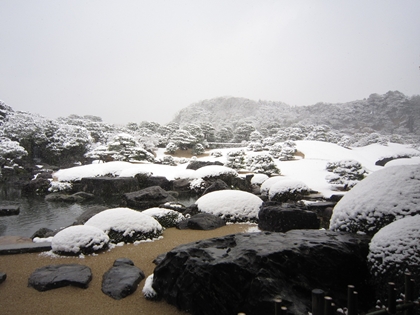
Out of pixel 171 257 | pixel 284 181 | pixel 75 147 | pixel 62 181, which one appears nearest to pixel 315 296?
pixel 171 257

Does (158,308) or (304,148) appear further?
(304,148)

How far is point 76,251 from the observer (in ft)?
13.8

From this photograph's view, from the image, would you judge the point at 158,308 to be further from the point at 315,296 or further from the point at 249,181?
the point at 249,181

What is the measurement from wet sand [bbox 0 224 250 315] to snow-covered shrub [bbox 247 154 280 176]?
12.2 metres

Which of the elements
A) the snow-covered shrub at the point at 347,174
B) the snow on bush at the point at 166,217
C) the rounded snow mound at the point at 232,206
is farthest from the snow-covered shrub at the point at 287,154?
the snow on bush at the point at 166,217

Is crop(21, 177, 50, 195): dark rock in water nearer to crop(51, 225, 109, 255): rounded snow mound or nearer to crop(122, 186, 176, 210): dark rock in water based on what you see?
crop(122, 186, 176, 210): dark rock in water


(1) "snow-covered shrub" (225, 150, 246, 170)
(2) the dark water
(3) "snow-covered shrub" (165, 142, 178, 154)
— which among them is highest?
(3) "snow-covered shrub" (165, 142, 178, 154)

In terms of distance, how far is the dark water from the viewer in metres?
6.78

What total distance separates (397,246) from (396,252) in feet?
0.16

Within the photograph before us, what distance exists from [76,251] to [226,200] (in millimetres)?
3649

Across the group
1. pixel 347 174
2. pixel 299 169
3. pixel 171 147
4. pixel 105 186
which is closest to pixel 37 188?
pixel 105 186

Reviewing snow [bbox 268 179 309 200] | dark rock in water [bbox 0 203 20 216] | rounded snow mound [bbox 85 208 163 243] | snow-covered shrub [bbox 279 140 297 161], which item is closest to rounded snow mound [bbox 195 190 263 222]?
rounded snow mound [bbox 85 208 163 243]

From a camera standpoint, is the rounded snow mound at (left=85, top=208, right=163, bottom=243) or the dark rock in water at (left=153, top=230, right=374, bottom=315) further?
the rounded snow mound at (left=85, top=208, right=163, bottom=243)

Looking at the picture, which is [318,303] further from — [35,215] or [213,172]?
[213,172]
